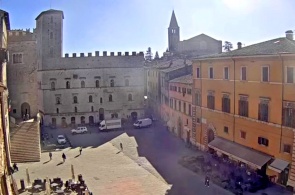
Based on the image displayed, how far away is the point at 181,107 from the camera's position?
38.9 metres

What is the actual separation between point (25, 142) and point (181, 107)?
15937mm

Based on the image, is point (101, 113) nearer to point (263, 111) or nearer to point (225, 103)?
point (225, 103)

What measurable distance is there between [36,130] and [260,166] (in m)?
18.8

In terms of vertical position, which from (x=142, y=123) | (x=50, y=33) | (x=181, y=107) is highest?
(x=50, y=33)

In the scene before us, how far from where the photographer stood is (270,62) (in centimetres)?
2333

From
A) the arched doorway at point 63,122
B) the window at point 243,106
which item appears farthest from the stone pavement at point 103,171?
the arched doorway at point 63,122

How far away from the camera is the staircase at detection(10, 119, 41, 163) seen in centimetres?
3058

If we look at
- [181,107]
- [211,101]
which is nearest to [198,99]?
[211,101]

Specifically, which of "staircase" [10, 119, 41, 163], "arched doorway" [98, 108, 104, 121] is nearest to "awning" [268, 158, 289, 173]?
"staircase" [10, 119, 41, 163]

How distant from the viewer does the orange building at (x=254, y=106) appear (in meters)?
22.1

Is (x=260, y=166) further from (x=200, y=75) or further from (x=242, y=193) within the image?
(x=200, y=75)

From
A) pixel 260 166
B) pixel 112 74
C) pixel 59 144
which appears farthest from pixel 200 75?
pixel 112 74

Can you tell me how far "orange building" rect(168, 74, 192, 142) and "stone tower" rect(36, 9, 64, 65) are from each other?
67.6ft

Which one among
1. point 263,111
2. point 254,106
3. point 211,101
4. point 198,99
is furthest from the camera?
point 198,99
